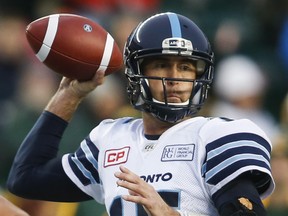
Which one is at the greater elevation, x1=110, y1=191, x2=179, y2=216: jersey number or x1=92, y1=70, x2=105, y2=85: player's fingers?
x1=92, y1=70, x2=105, y2=85: player's fingers

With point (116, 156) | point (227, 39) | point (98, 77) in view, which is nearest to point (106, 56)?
point (98, 77)

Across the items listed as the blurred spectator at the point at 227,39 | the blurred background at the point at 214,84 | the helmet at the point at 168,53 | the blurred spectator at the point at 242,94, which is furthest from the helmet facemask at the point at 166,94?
the blurred spectator at the point at 227,39

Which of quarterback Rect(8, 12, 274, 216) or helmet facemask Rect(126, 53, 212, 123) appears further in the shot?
helmet facemask Rect(126, 53, 212, 123)

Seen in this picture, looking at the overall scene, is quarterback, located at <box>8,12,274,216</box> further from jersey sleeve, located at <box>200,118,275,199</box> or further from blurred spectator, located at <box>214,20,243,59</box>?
blurred spectator, located at <box>214,20,243,59</box>

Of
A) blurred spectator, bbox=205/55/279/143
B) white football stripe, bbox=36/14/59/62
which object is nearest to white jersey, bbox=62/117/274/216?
white football stripe, bbox=36/14/59/62

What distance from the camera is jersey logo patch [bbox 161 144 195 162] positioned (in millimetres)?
3777

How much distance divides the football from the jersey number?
0.68 meters

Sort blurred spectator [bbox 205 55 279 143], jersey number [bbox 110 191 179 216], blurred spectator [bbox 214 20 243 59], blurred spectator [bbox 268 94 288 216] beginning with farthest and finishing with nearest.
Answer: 1. blurred spectator [bbox 214 20 243 59]
2. blurred spectator [bbox 205 55 279 143]
3. blurred spectator [bbox 268 94 288 216]
4. jersey number [bbox 110 191 179 216]

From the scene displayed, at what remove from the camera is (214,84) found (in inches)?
330

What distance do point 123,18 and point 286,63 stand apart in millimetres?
1695

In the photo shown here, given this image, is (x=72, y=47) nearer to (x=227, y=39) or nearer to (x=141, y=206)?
(x=141, y=206)

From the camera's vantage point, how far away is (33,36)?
13.9 feet

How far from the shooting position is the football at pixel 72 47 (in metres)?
4.19

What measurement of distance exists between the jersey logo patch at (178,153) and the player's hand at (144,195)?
1.09ft
